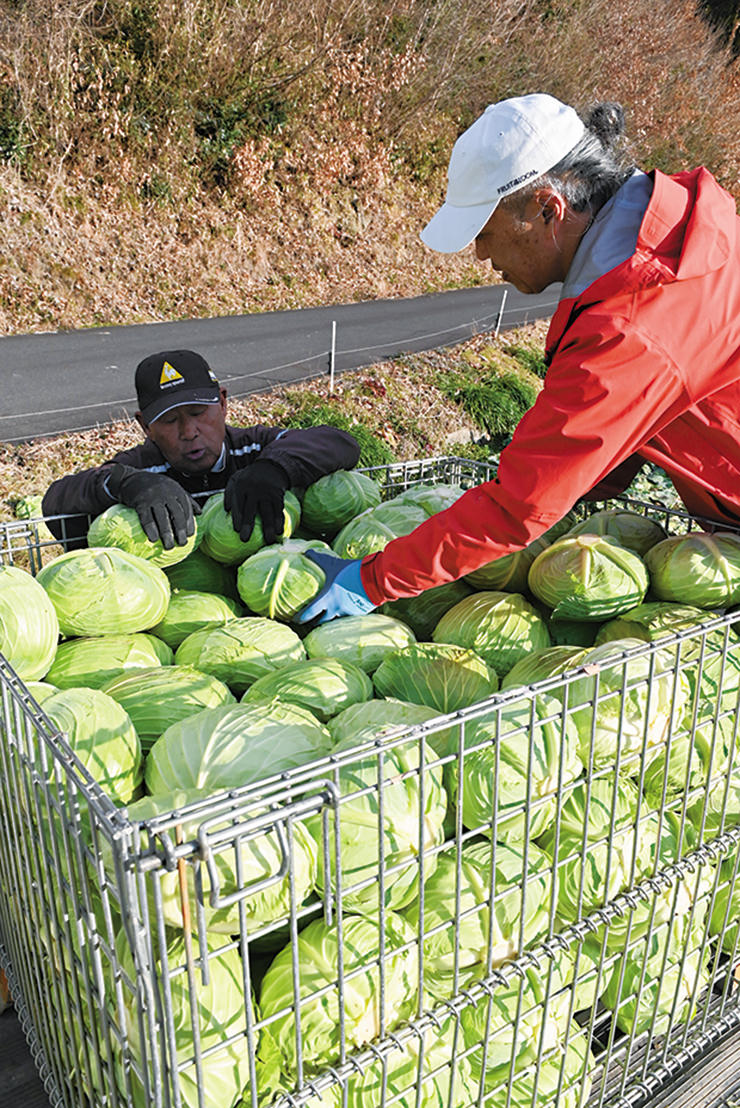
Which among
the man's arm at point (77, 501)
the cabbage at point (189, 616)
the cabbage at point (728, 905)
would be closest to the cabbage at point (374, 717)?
the cabbage at point (189, 616)

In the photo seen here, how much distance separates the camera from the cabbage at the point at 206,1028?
1.19 metres

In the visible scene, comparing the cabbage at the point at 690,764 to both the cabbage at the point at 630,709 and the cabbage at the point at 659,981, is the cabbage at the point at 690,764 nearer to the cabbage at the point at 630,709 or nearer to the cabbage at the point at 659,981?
the cabbage at the point at 630,709

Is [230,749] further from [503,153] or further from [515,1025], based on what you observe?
[503,153]

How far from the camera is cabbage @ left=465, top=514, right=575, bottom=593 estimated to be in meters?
2.38

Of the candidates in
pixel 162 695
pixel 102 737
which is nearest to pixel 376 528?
pixel 162 695

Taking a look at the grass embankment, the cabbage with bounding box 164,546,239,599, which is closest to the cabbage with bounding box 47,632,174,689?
the cabbage with bounding box 164,546,239,599

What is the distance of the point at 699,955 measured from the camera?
2049 mm

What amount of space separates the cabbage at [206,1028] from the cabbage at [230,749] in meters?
0.27

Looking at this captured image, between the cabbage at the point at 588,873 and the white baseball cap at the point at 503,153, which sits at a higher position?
the white baseball cap at the point at 503,153

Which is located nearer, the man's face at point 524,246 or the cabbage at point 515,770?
the cabbage at point 515,770

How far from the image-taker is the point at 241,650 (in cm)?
199

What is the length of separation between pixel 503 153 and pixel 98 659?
5.35ft

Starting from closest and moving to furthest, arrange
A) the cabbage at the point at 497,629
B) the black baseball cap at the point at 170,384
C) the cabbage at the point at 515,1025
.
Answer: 1. the cabbage at the point at 515,1025
2. the cabbage at the point at 497,629
3. the black baseball cap at the point at 170,384

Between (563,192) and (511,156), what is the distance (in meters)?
0.18
